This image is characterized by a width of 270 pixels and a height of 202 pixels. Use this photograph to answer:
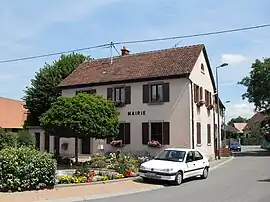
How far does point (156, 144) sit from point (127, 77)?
5.79m

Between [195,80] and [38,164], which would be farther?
[195,80]

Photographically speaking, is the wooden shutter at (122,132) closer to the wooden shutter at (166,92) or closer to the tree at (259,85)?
the wooden shutter at (166,92)

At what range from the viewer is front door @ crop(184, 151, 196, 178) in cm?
1817

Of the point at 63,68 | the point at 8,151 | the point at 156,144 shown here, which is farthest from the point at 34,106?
the point at 8,151

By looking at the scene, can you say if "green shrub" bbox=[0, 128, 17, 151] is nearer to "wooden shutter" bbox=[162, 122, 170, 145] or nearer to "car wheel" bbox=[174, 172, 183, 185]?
"wooden shutter" bbox=[162, 122, 170, 145]

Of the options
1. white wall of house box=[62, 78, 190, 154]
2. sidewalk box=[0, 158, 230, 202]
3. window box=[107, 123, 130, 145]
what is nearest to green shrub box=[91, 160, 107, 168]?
sidewalk box=[0, 158, 230, 202]

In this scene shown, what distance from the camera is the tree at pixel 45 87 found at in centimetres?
4175

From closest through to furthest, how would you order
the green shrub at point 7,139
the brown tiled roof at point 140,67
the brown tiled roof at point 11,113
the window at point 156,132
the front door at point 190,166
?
the front door at point 190,166 < the green shrub at point 7,139 < the window at point 156,132 < the brown tiled roof at point 140,67 < the brown tiled roof at point 11,113

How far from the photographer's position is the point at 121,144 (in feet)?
102

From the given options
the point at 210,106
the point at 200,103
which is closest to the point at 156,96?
the point at 200,103

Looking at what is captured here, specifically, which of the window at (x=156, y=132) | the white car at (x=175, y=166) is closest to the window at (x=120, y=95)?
the window at (x=156, y=132)

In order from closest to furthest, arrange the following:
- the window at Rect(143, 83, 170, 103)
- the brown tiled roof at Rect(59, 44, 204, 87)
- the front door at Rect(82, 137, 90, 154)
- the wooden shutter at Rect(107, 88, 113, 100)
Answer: the window at Rect(143, 83, 170, 103), the brown tiled roof at Rect(59, 44, 204, 87), the wooden shutter at Rect(107, 88, 113, 100), the front door at Rect(82, 137, 90, 154)

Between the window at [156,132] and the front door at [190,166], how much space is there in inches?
414

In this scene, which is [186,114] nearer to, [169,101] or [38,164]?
[169,101]
